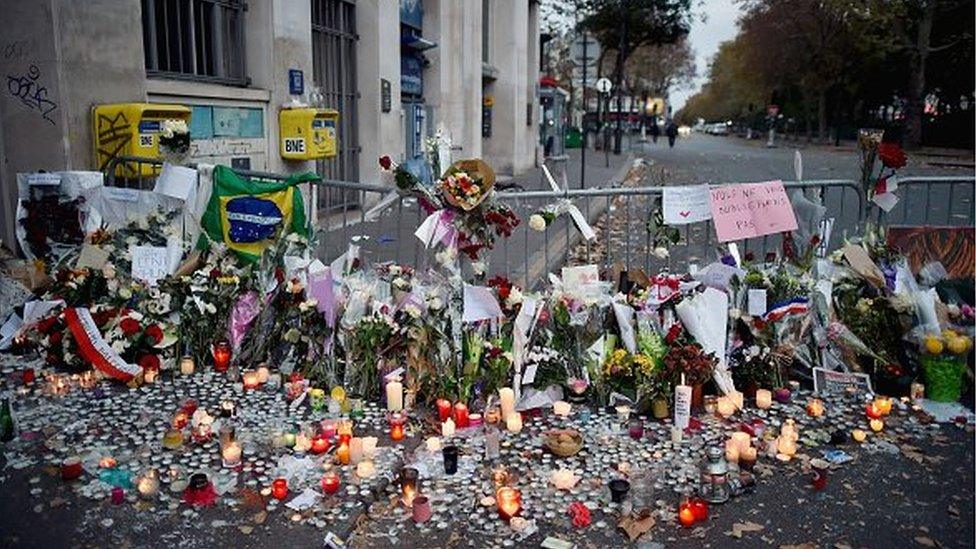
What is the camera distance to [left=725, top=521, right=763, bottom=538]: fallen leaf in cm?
365

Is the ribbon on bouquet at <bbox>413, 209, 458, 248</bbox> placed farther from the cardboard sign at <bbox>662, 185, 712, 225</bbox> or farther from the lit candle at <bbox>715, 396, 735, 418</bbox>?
the lit candle at <bbox>715, 396, 735, 418</bbox>

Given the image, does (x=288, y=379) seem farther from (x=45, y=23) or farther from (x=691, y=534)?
(x=45, y=23)

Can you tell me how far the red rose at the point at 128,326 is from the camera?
5551mm

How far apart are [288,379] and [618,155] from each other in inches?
1250

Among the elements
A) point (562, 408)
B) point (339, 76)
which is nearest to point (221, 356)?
point (562, 408)

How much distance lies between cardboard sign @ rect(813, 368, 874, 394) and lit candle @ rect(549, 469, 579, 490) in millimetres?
2246

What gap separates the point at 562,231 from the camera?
1183 centimetres

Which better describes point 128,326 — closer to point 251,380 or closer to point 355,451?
point 251,380

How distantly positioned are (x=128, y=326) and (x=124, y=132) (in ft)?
8.41

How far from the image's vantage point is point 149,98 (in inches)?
327

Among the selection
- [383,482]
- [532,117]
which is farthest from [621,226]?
[532,117]

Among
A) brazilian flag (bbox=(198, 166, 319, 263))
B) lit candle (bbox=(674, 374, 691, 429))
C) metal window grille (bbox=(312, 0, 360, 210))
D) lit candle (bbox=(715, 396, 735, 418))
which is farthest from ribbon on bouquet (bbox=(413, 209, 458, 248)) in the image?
metal window grille (bbox=(312, 0, 360, 210))

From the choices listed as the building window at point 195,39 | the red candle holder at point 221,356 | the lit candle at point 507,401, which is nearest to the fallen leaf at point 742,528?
the lit candle at point 507,401

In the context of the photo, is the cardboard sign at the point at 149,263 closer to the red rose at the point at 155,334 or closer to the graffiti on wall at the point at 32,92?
the red rose at the point at 155,334
